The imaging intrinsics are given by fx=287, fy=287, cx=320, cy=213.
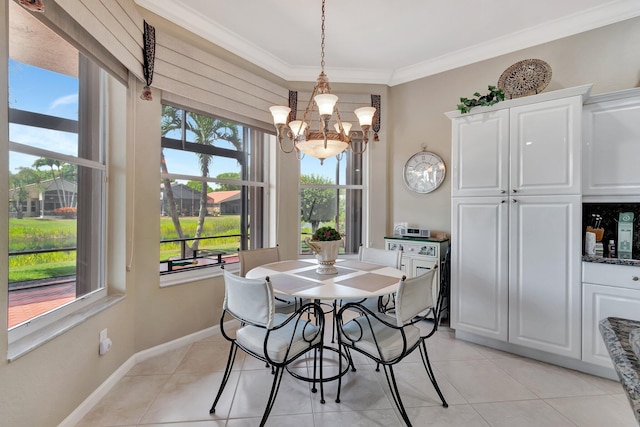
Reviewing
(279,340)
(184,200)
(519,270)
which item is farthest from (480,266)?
(184,200)

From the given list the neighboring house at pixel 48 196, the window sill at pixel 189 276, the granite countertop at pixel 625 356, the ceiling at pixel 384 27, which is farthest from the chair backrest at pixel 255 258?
the granite countertop at pixel 625 356

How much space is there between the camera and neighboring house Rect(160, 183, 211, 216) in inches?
102

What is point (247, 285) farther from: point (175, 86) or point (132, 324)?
point (175, 86)

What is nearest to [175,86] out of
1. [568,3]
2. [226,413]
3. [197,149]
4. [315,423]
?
[197,149]

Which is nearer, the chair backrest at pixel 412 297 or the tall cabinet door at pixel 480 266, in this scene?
the chair backrest at pixel 412 297

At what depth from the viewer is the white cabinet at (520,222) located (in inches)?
85.7

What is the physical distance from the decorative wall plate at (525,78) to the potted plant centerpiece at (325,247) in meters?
2.25

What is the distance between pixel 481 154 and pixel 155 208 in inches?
112

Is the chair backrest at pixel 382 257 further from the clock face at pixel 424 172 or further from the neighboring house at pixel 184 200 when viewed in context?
the neighboring house at pixel 184 200

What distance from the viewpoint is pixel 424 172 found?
11.1ft

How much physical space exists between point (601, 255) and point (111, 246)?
146 inches

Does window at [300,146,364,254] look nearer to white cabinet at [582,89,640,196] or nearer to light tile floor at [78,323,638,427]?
light tile floor at [78,323,638,427]

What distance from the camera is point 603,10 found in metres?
2.39

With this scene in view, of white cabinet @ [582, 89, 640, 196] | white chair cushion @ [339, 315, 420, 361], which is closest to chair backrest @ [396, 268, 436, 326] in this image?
white chair cushion @ [339, 315, 420, 361]
